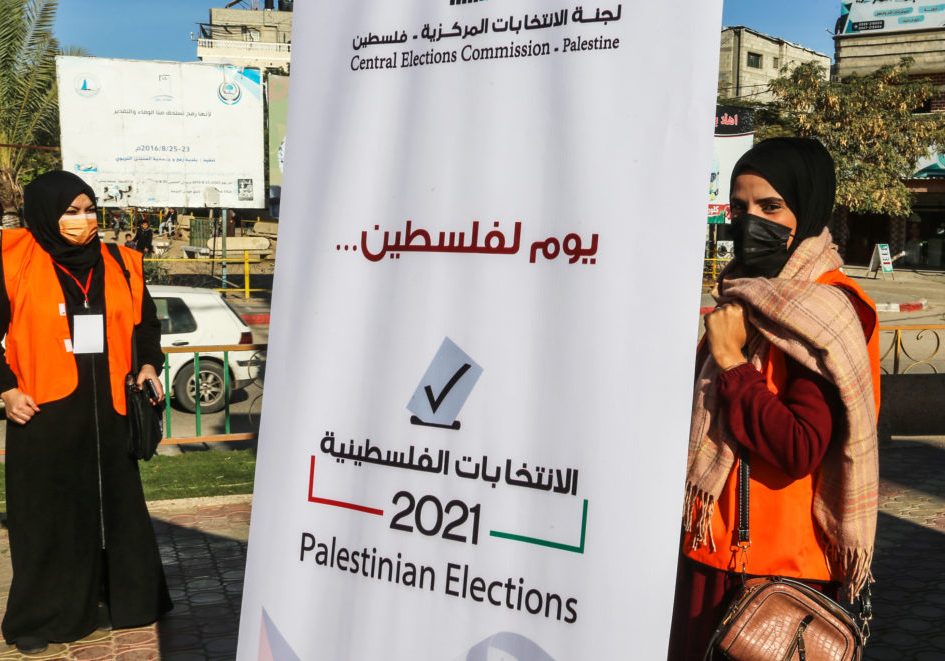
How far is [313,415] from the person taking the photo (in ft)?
6.37

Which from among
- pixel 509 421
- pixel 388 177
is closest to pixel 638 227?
pixel 509 421

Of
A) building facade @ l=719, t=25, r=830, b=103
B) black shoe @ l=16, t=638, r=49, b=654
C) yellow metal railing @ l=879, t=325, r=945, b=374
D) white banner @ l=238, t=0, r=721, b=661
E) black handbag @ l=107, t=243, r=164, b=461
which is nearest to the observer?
white banner @ l=238, t=0, r=721, b=661

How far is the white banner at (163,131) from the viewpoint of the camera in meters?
20.4

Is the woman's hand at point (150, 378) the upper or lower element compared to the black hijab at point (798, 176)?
lower

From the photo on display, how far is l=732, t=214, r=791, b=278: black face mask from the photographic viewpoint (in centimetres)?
217

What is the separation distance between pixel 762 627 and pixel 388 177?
116cm

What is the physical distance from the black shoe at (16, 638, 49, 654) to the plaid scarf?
3084mm

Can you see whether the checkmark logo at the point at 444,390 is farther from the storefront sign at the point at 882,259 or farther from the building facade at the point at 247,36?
the building facade at the point at 247,36

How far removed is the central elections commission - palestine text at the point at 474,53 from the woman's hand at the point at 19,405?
106 inches

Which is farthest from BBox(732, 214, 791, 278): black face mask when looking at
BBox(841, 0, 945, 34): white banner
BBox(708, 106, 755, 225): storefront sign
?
BBox(841, 0, 945, 34): white banner

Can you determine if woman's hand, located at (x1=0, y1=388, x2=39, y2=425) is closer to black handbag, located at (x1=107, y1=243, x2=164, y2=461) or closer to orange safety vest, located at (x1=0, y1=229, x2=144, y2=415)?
orange safety vest, located at (x1=0, y1=229, x2=144, y2=415)

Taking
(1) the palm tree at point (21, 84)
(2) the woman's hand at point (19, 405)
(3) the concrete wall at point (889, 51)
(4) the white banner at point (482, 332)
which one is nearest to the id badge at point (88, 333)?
(2) the woman's hand at point (19, 405)

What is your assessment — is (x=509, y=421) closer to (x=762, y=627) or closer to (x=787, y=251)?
(x=762, y=627)

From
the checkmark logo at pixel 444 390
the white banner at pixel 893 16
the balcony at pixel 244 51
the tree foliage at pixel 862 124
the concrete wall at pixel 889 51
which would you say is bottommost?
the checkmark logo at pixel 444 390
